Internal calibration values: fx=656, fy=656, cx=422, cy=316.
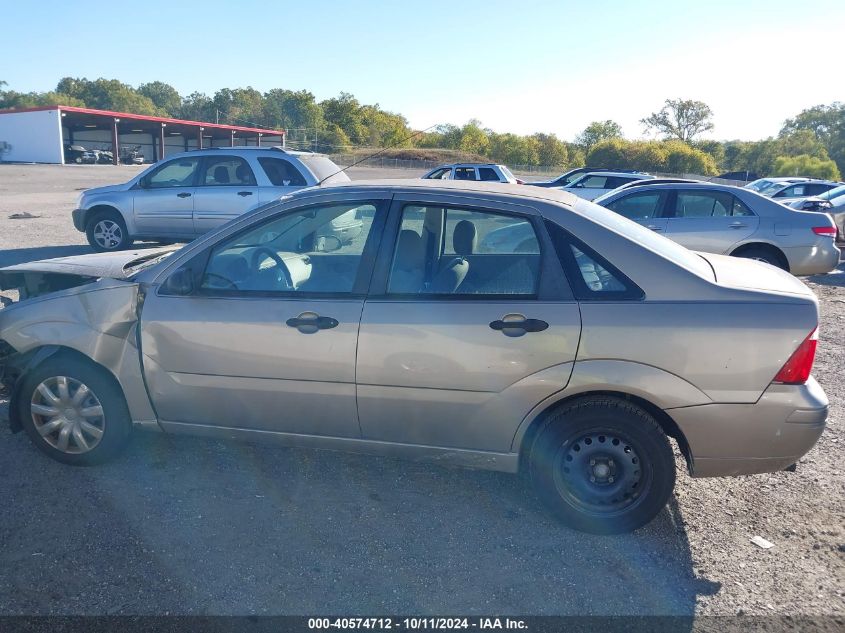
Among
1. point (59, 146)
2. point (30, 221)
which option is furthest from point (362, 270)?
point (59, 146)

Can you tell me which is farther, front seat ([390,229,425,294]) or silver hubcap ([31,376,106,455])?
silver hubcap ([31,376,106,455])

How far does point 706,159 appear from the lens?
6016 centimetres

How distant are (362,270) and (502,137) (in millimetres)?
73532

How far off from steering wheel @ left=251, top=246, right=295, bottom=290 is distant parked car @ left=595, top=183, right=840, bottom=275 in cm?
690

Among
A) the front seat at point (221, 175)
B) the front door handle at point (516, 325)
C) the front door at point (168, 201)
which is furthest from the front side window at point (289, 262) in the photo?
the front door at point (168, 201)

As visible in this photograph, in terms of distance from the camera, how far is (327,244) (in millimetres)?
4594

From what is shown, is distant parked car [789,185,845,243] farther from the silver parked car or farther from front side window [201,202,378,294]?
front side window [201,202,378,294]

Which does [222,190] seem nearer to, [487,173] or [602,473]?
[602,473]

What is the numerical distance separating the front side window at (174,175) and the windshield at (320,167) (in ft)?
6.38

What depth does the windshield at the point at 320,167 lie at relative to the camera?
10531mm

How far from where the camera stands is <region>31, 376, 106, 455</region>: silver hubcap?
3877 mm

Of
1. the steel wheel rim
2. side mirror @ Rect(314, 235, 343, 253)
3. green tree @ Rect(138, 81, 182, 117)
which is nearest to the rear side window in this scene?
the steel wheel rim

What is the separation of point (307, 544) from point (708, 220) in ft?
26.4

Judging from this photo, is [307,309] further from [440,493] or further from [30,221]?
[30,221]
